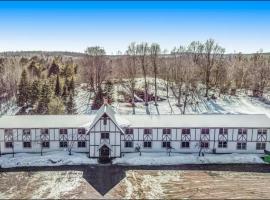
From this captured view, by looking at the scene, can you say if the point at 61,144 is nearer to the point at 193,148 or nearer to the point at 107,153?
the point at 107,153

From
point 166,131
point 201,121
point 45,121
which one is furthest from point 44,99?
point 201,121

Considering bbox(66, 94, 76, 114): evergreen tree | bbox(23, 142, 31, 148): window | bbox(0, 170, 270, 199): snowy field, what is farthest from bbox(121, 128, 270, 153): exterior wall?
bbox(66, 94, 76, 114): evergreen tree

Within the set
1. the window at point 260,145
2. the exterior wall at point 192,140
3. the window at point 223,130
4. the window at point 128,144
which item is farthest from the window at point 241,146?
the window at point 128,144

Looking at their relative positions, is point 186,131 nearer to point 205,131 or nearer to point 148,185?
point 205,131

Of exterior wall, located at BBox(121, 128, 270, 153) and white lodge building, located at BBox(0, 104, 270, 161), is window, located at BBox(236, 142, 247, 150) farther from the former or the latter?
exterior wall, located at BBox(121, 128, 270, 153)

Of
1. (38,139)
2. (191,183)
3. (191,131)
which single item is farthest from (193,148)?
(38,139)
